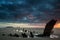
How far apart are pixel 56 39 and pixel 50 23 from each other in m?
8.24

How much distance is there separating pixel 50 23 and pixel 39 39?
12.0m

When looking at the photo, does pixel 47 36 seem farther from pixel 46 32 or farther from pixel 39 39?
pixel 39 39

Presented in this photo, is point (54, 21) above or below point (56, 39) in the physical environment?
above

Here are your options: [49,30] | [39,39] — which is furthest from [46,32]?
[39,39]

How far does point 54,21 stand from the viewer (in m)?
87.1

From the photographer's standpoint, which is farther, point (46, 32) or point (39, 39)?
point (46, 32)

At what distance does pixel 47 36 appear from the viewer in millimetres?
87812

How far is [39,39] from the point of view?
7881 cm

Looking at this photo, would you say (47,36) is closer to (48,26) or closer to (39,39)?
(48,26)

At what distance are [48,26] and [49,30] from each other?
223cm

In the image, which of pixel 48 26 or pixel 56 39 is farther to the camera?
pixel 48 26

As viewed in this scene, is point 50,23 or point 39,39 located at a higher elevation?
point 50,23

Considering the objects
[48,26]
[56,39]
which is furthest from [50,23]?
[56,39]

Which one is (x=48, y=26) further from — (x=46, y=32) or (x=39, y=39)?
(x=39, y=39)
